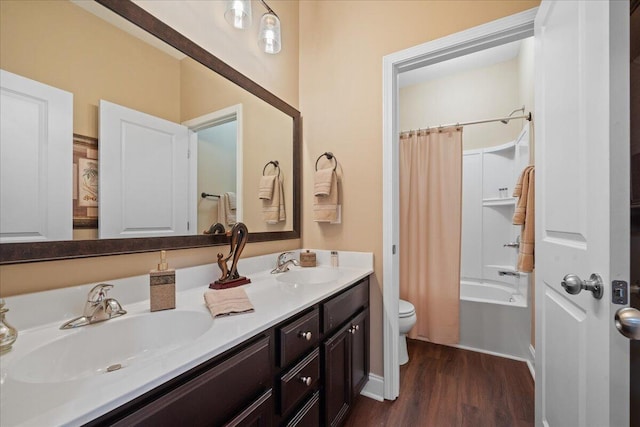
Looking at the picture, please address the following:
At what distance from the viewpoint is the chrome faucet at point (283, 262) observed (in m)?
1.65

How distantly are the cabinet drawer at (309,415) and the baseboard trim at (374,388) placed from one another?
67cm

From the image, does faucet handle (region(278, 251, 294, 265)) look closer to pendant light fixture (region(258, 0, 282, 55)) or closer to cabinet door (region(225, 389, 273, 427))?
cabinet door (region(225, 389, 273, 427))

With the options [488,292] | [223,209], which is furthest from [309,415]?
[488,292]

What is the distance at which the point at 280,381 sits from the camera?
0.90 metres

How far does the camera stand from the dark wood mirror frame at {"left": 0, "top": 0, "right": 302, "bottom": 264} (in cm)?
78

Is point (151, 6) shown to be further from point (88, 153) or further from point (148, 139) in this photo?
point (88, 153)

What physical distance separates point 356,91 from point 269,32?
0.64 meters

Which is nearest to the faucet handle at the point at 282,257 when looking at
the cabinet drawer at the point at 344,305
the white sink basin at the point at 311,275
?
the white sink basin at the point at 311,275

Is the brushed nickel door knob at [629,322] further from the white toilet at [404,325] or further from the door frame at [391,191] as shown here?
the white toilet at [404,325]

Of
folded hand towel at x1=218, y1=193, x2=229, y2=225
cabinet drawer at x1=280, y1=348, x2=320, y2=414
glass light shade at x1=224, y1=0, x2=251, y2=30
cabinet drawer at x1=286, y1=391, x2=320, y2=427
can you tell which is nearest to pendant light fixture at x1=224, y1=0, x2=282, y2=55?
glass light shade at x1=224, y1=0, x2=251, y2=30

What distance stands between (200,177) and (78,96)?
502 millimetres

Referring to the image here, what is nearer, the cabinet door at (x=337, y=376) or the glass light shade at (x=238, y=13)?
the cabinet door at (x=337, y=376)

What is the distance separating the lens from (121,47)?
1.00 metres

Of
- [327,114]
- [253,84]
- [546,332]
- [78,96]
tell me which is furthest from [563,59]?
[78,96]
